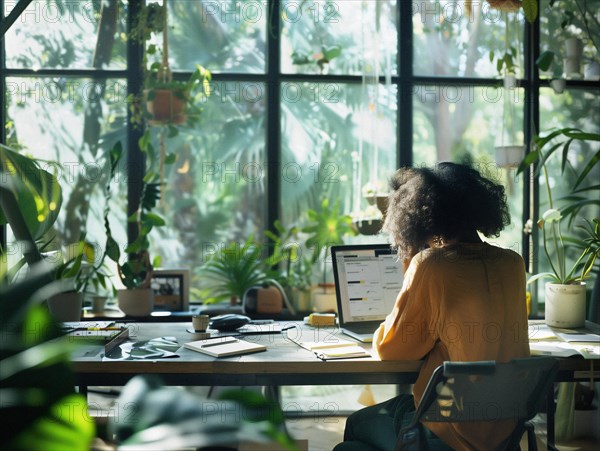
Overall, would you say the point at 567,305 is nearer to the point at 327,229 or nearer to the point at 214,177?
the point at 327,229

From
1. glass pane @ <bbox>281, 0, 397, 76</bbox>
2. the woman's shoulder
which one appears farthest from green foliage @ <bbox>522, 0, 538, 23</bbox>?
the woman's shoulder

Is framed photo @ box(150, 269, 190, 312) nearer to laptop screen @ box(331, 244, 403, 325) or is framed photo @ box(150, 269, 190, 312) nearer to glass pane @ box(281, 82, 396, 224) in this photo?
glass pane @ box(281, 82, 396, 224)

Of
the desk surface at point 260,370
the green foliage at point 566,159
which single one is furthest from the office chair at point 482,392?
the green foliage at point 566,159

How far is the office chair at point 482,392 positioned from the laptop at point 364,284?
38.8 inches

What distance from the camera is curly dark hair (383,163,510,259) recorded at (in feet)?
8.59

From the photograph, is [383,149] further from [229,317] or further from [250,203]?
[229,317]

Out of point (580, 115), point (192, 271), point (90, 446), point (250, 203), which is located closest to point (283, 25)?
point (250, 203)

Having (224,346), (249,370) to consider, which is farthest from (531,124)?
(249,370)

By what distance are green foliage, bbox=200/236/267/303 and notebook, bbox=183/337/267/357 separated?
165 cm

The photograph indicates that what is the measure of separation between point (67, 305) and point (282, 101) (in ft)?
6.59

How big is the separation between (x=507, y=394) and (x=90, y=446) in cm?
172

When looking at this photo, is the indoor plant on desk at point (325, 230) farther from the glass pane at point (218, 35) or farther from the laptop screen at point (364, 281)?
the laptop screen at point (364, 281)

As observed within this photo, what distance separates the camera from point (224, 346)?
2799mm

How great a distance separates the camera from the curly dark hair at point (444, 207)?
2617 mm
